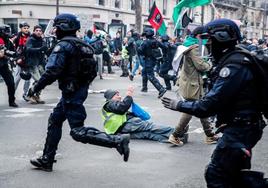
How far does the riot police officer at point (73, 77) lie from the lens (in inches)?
229

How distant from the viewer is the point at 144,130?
834cm

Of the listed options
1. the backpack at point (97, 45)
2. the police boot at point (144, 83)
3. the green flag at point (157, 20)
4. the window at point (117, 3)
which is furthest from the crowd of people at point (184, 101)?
the window at point (117, 3)

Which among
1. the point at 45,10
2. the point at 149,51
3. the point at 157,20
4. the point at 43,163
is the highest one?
the point at 45,10

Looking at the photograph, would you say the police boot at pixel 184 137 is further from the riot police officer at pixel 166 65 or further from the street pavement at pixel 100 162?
the riot police officer at pixel 166 65

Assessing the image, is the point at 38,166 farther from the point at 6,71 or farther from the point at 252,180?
the point at 6,71

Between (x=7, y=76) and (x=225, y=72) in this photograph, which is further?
(x=7, y=76)

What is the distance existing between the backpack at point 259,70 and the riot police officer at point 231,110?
0.07 ft

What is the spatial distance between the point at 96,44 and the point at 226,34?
1482cm

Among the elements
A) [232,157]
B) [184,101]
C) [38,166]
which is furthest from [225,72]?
[38,166]

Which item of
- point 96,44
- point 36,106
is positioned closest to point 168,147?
point 36,106

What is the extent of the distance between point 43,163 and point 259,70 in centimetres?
315

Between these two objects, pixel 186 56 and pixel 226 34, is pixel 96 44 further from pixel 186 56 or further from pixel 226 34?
pixel 226 34

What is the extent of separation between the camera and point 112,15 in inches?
1690

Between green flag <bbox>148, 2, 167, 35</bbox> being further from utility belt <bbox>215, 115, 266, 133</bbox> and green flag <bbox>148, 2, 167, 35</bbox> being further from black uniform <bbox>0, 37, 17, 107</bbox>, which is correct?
utility belt <bbox>215, 115, 266, 133</bbox>
